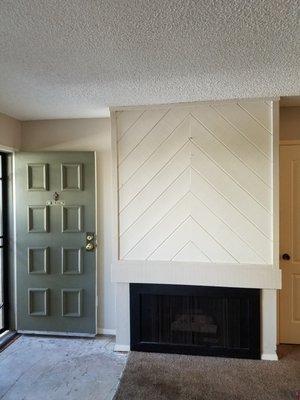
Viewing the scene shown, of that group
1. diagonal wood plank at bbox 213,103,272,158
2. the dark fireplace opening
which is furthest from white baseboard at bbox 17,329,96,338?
diagonal wood plank at bbox 213,103,272,158

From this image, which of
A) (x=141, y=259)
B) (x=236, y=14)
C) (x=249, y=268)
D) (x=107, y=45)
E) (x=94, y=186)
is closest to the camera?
(x=236, y=14)

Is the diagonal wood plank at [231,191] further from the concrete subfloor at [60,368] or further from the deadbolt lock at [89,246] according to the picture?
the concrete subfloor at [60,368]

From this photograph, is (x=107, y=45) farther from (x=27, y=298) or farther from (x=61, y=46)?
(x=27, y=298)

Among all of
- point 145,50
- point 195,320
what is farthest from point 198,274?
point 145,50

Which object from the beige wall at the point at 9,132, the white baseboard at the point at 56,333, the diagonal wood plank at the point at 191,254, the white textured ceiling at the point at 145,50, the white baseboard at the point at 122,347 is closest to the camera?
the white textured ceiling at the point at 145,50

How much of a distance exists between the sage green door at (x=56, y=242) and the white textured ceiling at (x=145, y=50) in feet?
2.75

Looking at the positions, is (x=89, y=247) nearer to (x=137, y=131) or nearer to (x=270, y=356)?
(x=137, y=131)

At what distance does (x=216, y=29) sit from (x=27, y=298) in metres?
3.32

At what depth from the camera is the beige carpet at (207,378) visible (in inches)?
96.1

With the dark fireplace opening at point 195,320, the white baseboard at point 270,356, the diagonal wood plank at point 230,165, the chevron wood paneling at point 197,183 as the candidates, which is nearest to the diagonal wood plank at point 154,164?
the chevron wood paneling at point 197,183

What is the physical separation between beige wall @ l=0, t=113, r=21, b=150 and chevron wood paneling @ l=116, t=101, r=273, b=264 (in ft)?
4.22

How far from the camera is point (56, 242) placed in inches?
139

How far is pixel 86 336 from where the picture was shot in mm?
3482

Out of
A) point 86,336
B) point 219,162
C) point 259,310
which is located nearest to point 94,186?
point 219,162
